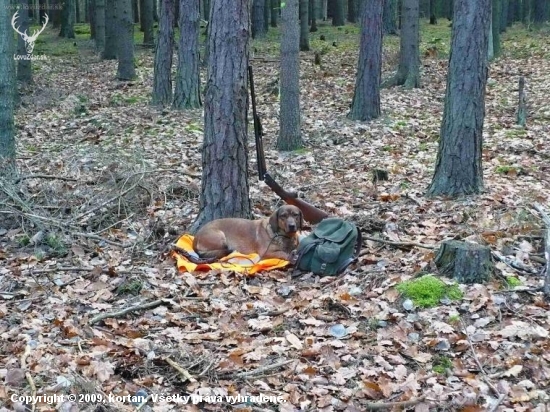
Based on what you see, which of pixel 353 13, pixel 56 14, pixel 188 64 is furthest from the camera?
pixel 56 14

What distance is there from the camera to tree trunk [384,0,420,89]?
1808cm

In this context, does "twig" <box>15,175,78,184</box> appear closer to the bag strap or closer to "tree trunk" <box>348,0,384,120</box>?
the bag strap

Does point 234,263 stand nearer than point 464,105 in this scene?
Yes

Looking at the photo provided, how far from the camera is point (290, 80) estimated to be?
40.7ft

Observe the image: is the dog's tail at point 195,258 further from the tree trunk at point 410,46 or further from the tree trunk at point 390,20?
the tree trunk at point 390,20

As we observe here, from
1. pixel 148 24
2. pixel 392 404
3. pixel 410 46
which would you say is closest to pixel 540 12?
pixel 410 46

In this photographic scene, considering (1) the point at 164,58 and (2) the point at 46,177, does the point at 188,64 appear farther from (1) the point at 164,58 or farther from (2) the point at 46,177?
(2) the point at 46,177

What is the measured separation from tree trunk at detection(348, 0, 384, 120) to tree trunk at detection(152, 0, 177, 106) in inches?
188

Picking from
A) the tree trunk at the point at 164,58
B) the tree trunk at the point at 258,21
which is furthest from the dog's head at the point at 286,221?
the tree trunk at the point at 258,21

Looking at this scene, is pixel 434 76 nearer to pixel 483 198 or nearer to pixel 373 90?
pixel 373 90

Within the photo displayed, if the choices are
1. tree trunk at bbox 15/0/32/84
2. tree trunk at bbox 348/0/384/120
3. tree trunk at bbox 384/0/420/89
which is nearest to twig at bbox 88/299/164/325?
tree trunk at bbox 348/0/384/120

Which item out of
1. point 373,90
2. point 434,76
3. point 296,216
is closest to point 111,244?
point 296,216

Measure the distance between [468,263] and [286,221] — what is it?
84.0 inches

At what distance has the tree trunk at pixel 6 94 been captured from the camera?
31.8 feet
